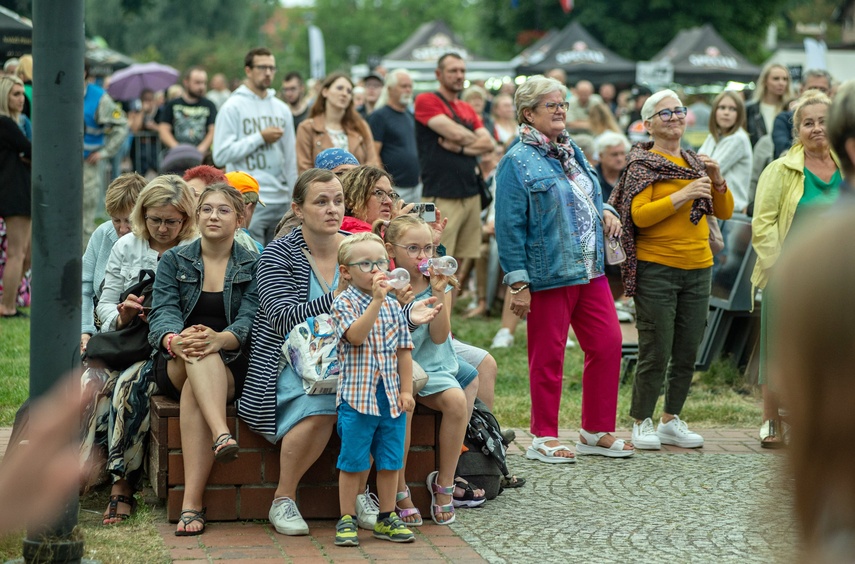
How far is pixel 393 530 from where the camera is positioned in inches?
201

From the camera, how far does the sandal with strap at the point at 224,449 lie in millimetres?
5012

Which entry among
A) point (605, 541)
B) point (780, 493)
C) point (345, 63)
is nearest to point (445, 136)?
point (605, 541)

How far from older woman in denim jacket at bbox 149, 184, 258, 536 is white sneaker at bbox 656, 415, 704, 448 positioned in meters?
2.87

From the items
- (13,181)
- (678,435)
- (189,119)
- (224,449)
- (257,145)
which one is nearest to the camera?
(224,449)

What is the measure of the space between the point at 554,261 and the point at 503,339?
148 inches

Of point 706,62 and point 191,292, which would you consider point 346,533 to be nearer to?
point 191,292

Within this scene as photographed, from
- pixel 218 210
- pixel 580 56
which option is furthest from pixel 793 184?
pixel 580 56

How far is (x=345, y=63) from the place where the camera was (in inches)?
3396

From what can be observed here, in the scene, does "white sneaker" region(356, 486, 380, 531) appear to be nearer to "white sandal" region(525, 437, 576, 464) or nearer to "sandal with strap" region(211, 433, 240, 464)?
"sandal with strap" region(211, 433, 240, 464)

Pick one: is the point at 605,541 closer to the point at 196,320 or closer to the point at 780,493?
the point at 196,320

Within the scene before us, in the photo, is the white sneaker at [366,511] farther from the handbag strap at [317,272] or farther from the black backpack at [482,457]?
the handbag strap at [317,272]

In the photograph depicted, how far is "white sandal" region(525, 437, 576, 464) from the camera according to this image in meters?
6.62

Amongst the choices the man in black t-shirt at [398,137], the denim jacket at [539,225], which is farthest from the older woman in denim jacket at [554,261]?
the man in black t-shirt at [398,137]

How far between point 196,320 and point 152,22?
6561 cm
